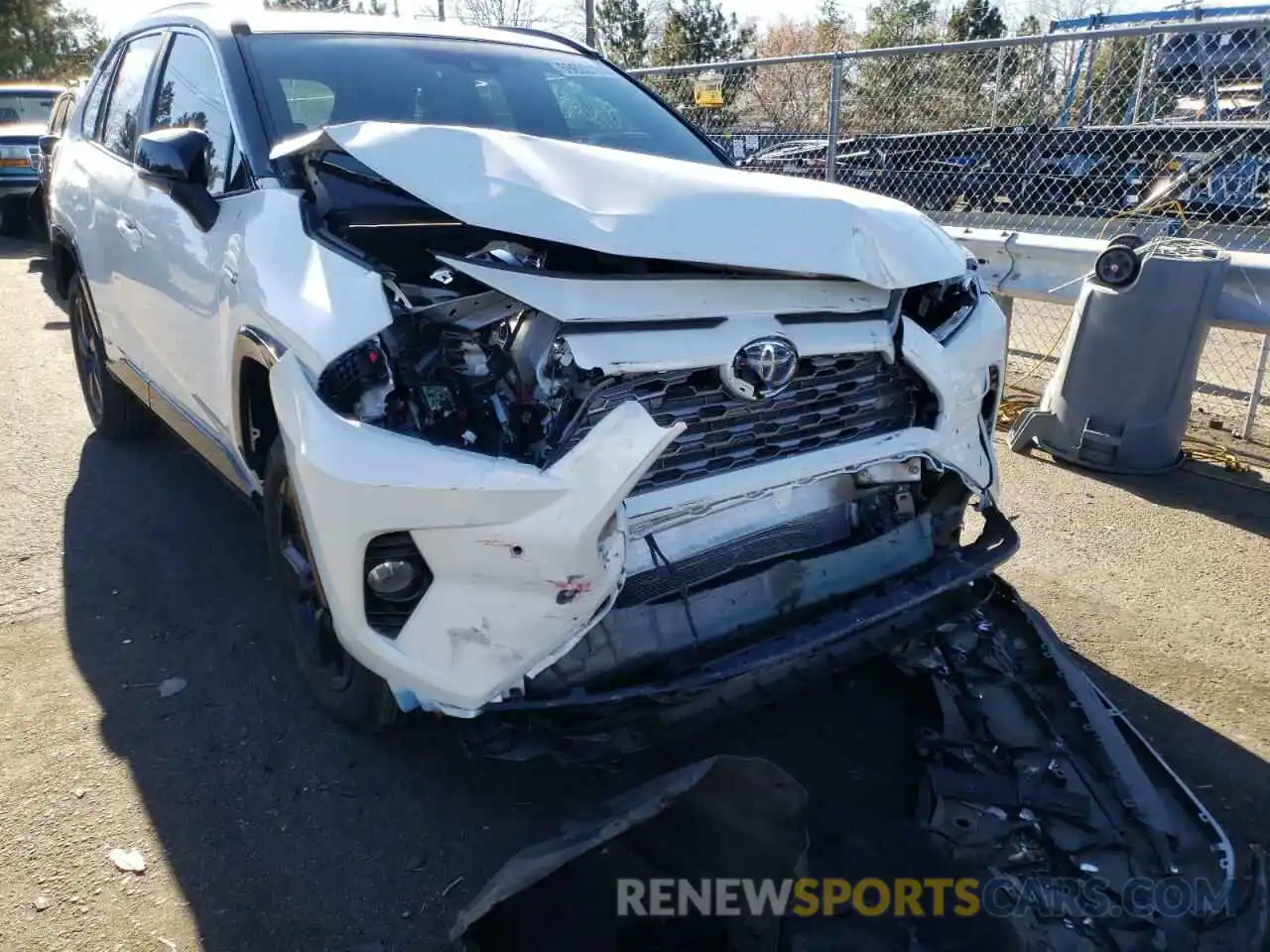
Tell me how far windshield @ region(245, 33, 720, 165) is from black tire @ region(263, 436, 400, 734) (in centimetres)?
113

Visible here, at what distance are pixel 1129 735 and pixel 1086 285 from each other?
3011 mm

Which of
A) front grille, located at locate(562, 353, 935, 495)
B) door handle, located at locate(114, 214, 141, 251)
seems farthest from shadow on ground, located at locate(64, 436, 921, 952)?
door handle, located at locate(114, 214, 141, 251)

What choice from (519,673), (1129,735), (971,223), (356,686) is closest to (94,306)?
(356,686)

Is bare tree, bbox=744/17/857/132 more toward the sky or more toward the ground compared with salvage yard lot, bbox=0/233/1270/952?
more toward the sky

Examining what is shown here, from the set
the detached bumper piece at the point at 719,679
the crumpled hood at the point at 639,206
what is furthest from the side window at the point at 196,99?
the detached bumper piece at the point at 719,679

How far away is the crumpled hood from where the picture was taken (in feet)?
7.72

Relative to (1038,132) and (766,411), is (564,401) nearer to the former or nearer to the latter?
(766,411)

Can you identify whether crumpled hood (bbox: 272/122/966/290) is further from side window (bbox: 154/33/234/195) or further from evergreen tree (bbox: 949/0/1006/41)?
evergreen tree (bbox: 949/0/1006/41)

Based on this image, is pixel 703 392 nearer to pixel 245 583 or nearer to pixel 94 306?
pixel 245 583

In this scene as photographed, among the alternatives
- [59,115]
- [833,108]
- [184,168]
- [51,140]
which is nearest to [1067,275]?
[833,108]

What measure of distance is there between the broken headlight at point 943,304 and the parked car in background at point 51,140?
15.2ft

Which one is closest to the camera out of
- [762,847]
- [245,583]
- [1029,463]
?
[762,847]

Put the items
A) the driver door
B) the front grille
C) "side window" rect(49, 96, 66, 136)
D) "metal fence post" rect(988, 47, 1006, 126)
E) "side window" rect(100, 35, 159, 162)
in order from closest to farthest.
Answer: the front grille < the driver door < "side window" rect(100, 35, 159, 162) < "metal fence post" rect(988, 47, 1006, 126) < "side window" rect(49, 96, 66, 136)

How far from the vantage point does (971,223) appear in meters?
9.43
